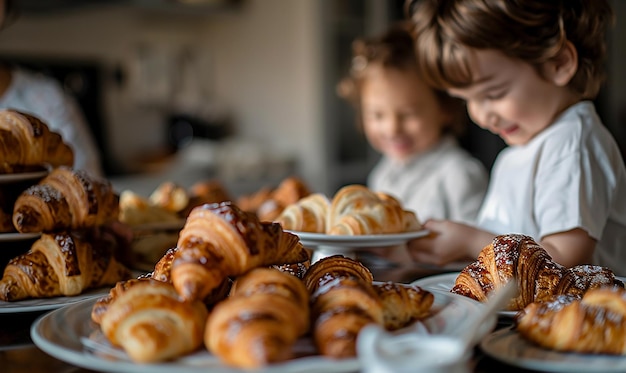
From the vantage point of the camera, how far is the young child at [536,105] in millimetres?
1458

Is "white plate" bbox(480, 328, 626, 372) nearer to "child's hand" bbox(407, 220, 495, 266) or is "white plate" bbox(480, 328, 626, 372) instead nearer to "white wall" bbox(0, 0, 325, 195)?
"child's hand" bbox(407, 220, 495, 266)

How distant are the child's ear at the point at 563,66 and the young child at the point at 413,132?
0.90m

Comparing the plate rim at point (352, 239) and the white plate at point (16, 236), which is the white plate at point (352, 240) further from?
the white plate at point (16, 236)

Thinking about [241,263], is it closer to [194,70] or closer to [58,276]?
[58,276]

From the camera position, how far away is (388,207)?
4.51ft

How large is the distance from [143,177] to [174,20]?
1376 mm

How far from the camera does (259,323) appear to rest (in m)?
0.67

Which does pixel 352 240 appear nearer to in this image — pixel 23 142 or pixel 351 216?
pixel 351 216

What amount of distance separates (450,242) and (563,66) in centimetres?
48

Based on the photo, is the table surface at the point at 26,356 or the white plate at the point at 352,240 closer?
the table surface at the point at 26,356

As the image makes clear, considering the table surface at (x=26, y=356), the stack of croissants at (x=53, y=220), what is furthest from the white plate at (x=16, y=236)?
the table surface at (x=26, y=356)

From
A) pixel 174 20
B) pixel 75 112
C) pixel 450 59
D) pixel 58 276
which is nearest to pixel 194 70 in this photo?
pixel 174 20

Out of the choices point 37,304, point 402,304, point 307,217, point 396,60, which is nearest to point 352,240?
point 307,217

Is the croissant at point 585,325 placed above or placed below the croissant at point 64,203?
below
